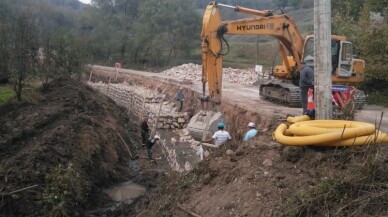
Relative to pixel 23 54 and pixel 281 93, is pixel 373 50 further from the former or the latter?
pixel 23 54

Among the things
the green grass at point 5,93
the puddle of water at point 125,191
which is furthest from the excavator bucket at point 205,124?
the green grass at point 5,93

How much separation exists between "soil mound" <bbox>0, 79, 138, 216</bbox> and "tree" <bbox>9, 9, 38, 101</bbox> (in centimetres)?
136

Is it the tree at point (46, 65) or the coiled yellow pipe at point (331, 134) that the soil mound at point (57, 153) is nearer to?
the tree at point (46, 65)

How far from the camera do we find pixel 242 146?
886 centimetres

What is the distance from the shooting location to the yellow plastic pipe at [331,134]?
705 cm

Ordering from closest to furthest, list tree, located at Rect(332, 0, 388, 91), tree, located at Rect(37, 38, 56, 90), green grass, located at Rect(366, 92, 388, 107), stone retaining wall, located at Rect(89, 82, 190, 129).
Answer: green grass, located at Rect(366, 92, 388, 107)
tree, located at Rect(332, 0, 388, 91)
stone retaining wall, located at Rect(89, 82, 190, 129)
tree, located at Rect(37, 38, 56, 90)

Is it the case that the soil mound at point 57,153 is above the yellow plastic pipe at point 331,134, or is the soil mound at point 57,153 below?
below

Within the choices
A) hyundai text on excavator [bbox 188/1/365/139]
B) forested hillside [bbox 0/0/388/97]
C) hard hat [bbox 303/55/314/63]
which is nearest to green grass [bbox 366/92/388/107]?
hyundai text on excavator [bbox 188/1/365/139]

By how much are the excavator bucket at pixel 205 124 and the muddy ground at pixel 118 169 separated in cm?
178

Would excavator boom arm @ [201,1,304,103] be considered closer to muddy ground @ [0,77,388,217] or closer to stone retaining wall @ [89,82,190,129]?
muddy ground @ [0,77,388,217]

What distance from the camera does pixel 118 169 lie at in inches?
622

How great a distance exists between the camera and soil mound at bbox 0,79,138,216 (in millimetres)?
10461

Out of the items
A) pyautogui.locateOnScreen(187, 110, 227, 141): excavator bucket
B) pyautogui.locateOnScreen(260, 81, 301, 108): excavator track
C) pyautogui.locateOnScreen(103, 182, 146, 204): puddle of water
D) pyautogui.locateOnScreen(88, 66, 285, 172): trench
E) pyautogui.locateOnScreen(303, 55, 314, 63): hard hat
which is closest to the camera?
pyautogui.locateOnScreen(187, 110, 227, 141): excavator bucket

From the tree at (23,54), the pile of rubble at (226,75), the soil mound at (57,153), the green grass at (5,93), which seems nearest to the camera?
the soil mound at (57,153)
